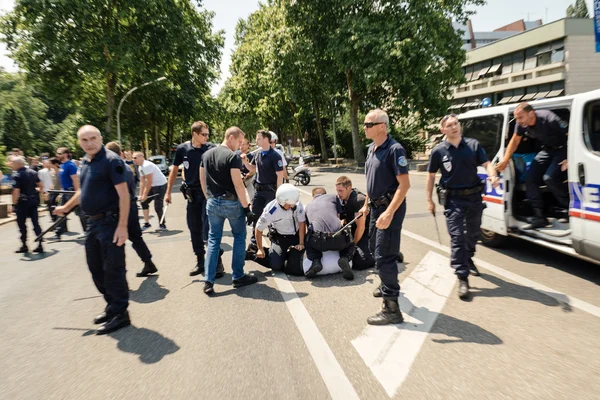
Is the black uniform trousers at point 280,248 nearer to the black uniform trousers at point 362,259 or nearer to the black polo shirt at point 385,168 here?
the black uniform trousers at point 362,259

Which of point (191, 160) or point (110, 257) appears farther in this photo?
point (191, 160)

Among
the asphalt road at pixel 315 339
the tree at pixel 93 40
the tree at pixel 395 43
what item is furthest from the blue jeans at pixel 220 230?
the tree at pixel 93 40

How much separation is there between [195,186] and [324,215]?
193cm

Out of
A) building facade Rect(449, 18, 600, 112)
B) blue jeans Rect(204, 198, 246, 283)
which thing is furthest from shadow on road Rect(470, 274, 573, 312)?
building facade Rect(449, 18, 600, 112)

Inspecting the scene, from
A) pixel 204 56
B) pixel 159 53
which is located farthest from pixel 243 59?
pixel 159 53

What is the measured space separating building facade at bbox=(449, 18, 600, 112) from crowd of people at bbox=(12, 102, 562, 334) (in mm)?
26222

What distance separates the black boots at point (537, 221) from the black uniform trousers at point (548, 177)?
0.07 m

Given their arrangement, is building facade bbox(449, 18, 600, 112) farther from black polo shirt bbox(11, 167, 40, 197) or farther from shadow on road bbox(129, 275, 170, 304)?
shadow on road bbox(129, 275, 170, 304)

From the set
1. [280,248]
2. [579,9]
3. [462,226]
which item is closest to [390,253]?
[462,226]

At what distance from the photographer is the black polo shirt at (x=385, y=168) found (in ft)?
11.8

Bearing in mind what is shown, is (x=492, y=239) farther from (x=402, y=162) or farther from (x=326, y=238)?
(x=402, y=162)

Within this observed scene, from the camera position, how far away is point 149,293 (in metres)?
4.94

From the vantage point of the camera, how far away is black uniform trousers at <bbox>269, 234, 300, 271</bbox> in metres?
5.38

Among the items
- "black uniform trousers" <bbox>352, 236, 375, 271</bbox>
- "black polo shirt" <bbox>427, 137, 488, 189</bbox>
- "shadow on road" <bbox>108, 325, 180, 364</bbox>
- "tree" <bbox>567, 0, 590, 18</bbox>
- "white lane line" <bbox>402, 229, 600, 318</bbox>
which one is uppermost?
"tree" <bbox>567, 0, 590, 18</bbox>
